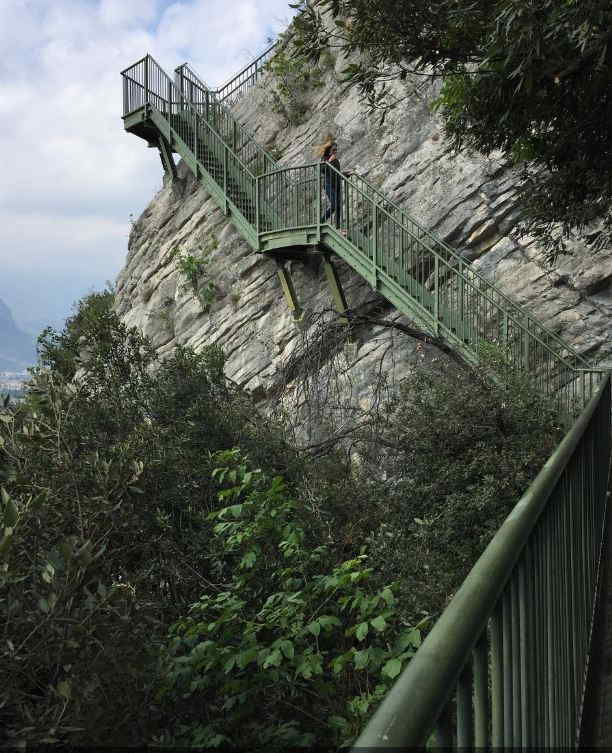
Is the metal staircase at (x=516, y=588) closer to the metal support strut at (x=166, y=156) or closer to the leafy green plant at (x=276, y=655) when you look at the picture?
the leafy green plant at (x=276, y=655)

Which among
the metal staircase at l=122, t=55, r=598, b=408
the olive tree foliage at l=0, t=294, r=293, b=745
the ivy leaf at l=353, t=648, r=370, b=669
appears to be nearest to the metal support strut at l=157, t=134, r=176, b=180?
the metal staircase at l=122, t=55, r=598, b=408

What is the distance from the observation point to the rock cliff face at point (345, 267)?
44.3 ft

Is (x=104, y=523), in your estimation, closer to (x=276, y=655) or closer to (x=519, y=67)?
(x=276, y=655)

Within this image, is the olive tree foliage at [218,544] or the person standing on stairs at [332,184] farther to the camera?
the person standing on stairs at [332,184]

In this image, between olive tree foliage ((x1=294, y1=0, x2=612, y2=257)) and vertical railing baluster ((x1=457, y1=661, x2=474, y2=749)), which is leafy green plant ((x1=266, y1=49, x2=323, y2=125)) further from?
vertical railing baluster ((x1=457, y1=661, x2=474, y2=749))

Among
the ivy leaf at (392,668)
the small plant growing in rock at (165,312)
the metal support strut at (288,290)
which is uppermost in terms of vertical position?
the small plant growing in rock at (165,312)

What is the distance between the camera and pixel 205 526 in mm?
8305

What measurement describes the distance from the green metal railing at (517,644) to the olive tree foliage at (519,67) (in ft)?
12.5

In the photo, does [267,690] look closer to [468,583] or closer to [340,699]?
[340,699]

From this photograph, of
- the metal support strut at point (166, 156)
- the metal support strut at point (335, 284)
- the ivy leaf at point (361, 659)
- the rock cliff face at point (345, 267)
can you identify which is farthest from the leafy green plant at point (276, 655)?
the metal support strut at point (166, 156)

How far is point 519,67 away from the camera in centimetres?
591

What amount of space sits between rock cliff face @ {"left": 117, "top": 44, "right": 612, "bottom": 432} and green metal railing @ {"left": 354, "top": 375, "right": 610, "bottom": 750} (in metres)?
9.77

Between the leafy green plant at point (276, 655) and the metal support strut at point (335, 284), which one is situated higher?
the metal support strut at point (335, 284)

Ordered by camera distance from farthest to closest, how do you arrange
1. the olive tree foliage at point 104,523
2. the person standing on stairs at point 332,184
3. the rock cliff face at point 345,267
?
the person standing on stairs at point 332,184 < the rock cliff face at point 345,267 < the olive tree foliage at point 104,523
